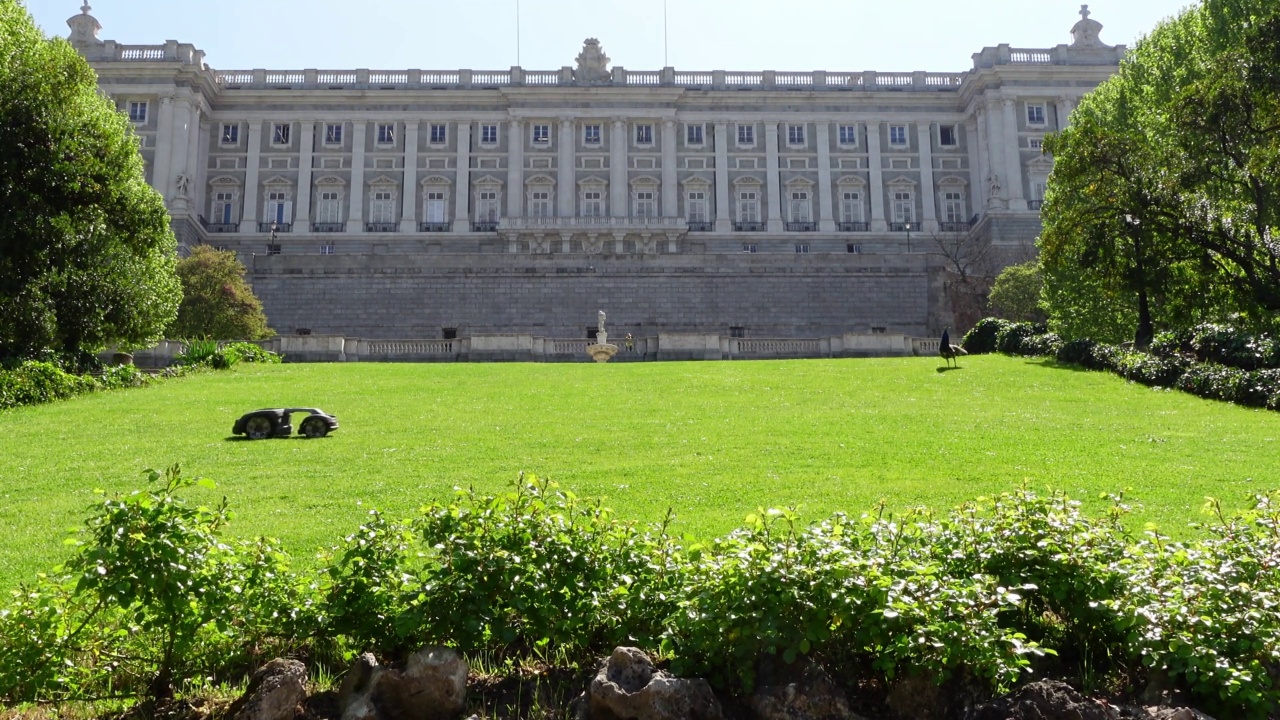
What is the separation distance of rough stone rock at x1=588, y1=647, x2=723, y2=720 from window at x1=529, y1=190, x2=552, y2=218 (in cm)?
6268

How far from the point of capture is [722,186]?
224 feet

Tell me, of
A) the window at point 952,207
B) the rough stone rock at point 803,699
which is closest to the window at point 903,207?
the window at point 952,207

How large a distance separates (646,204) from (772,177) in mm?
8585

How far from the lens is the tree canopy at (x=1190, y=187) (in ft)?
70.7

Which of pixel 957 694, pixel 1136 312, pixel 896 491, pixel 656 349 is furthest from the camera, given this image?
pixel 656 349

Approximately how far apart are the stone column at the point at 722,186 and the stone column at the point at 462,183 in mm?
13810

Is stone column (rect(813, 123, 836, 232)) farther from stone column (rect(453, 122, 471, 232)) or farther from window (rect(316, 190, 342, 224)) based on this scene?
window (rect(316, 190, 342, 224))

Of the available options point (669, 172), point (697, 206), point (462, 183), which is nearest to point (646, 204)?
point (669, 172)

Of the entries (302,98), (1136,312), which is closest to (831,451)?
(1136,312)

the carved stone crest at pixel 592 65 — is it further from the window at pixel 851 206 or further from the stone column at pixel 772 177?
the window at pixel 851 206

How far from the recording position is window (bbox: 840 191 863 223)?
68.3 m

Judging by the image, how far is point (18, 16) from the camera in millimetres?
24500

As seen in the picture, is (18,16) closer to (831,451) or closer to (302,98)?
(831,451)

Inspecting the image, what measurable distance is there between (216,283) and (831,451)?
3341cm
